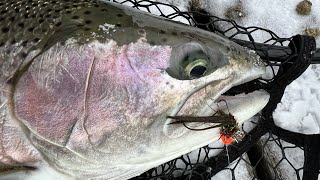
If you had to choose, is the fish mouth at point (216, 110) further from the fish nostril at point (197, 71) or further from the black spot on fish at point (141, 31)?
the black spot on fish at point (141, 31)

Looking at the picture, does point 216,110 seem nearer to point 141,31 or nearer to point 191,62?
point 191,62

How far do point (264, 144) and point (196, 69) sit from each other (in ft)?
2.76

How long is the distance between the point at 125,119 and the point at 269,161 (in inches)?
42.8

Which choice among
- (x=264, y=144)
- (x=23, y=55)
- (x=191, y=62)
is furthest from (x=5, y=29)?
(x=264, y=144)

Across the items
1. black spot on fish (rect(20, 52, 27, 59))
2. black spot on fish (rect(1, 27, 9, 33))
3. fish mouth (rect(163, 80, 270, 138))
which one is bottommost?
black spot on fish (rect(20, 52, 27, 59))

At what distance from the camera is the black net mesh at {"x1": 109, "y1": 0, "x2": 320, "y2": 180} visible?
6.24ft

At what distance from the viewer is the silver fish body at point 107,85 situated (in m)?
1.42

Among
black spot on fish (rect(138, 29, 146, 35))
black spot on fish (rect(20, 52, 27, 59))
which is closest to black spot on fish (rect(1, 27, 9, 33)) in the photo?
black spot on fish (rect(20, 52, 27, 59))

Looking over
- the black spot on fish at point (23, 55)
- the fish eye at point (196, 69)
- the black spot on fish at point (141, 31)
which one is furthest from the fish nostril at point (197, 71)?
the black spot on fish at point (23, 55)

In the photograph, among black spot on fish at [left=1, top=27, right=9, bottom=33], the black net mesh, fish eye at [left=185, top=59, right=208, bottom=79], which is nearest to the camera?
fish eye at [left=185, top=59, right=208, bottom=79]

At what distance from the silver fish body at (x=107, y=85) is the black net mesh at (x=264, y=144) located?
42 centimetres

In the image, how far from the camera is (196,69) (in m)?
1.40

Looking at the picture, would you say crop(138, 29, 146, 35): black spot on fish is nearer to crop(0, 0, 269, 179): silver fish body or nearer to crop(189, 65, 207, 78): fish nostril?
crop(0, 0, 269, 179): silver fish body

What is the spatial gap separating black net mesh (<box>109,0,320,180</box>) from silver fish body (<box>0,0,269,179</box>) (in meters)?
0.42
